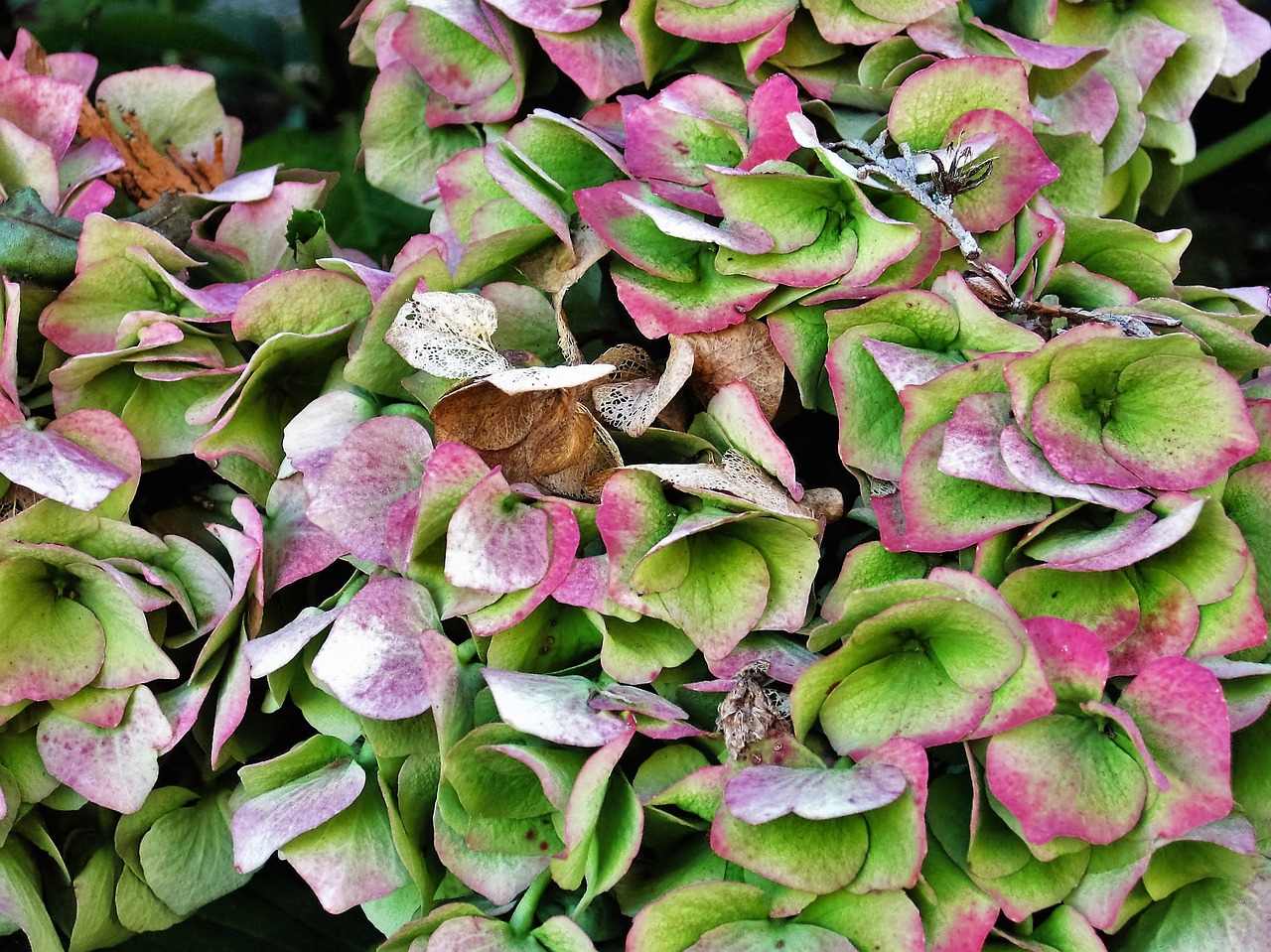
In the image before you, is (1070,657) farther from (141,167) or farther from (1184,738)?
(141,167)

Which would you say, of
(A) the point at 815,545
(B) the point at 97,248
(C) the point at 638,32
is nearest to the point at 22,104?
(B) the point at 97,248

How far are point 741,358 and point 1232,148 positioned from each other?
1.62 feet

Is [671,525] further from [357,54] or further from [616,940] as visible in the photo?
[357,54]

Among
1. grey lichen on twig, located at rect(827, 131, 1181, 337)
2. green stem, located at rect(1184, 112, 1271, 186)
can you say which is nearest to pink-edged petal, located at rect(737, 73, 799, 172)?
grey lichen on twig, located at rect(827, 131, 1181, 337)

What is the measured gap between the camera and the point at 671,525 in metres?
0.33

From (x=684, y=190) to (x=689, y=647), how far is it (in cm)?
14

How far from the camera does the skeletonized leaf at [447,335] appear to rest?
13.2 inches

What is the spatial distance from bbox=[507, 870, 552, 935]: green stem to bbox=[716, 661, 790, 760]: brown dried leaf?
0.07 metres

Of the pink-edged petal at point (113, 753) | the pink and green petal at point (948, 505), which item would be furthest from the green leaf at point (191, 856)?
the pink and green petal at point (948, 505)

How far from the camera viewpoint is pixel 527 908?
1.09ft

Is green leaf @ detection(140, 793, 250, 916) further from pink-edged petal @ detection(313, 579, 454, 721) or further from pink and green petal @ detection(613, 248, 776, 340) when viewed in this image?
pink and green petal @ detection(613, 248, 776, 340)

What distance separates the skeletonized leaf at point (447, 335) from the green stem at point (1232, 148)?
1.72 feet

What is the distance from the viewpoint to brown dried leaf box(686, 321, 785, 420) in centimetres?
37

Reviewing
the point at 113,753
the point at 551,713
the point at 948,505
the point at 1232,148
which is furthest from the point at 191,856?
the point at 1232,148
